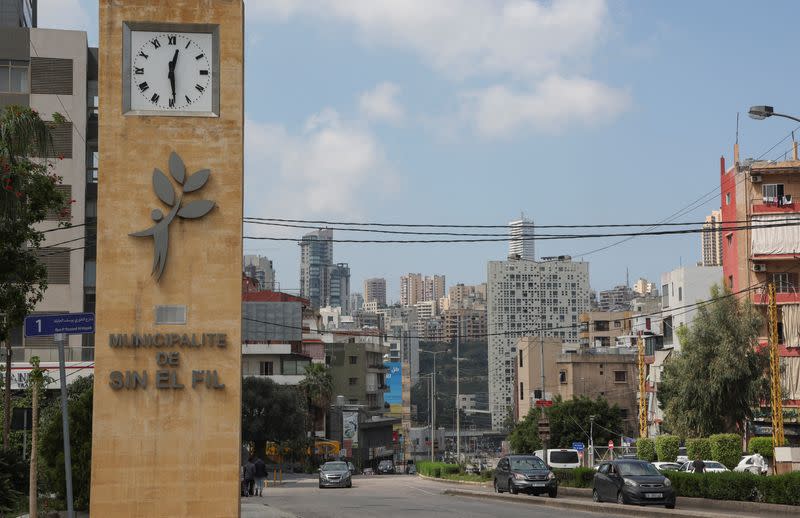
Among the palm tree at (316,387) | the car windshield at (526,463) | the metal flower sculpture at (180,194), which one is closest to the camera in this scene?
the metal flower sculpture at (180,194)

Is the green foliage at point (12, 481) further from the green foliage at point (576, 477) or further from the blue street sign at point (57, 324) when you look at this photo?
the green foliage at point (576, 477)

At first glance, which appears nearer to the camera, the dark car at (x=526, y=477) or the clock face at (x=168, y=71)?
the clock face at (x=168, y=71)

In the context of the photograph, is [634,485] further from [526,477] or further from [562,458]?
[562,458]

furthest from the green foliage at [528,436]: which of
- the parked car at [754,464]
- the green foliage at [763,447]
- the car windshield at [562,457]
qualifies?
the parked car at [754,464]

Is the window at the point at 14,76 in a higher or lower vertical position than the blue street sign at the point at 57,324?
higher

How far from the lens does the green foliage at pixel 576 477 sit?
43000mm

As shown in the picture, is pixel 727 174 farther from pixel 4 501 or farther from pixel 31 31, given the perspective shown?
pixel 4 501

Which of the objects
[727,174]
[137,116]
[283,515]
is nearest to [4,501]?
[137,116]

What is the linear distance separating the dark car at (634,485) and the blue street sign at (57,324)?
20627 millimetres

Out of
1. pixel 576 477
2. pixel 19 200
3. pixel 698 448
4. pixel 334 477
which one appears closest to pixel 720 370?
pixel 698 448

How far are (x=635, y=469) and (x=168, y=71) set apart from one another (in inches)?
811

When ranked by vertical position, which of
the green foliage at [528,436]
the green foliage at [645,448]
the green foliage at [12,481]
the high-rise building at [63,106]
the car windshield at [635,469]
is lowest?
the green foliage at [528,436]

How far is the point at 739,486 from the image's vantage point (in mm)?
31812

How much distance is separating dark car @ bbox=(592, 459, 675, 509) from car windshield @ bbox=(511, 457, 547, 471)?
6.33 meters
